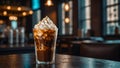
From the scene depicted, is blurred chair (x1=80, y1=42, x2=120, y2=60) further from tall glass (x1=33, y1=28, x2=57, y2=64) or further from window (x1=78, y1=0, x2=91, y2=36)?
window (x1=78, y1=0, x2=91, y2=36)

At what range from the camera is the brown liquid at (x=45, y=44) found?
1.38 m

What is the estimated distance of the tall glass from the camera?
1.38 metres

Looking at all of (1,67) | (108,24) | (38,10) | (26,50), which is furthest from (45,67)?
(38,10)

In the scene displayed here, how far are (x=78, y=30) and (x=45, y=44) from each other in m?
6.95

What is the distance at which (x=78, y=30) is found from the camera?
8.29 metres

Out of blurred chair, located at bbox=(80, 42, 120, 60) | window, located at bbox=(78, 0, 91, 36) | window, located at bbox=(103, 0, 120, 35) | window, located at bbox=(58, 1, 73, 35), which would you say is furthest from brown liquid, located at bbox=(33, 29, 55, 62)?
window, located at bbox=(58, 1, 73, 35)

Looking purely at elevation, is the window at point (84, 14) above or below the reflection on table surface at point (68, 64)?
above

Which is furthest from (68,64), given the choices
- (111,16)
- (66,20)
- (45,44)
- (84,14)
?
(66,20)

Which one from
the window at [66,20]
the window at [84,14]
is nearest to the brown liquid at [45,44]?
the window at [84,14]

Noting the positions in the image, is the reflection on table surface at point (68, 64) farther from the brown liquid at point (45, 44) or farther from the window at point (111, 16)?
the window at point (111, 16)

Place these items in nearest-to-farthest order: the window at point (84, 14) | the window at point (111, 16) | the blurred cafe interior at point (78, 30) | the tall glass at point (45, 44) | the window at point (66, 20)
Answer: the tall glass at point (45, 44) → the blurred cafe interior at point (78, 30) → the window at point (111, 16) → the window at point (84, 14) → the window at point (66, 20)

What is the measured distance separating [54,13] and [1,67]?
11.2 meters

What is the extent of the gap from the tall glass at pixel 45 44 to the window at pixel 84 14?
25.8ft

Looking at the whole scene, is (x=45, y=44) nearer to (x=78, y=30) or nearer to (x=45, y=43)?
(x=45, y=43)
